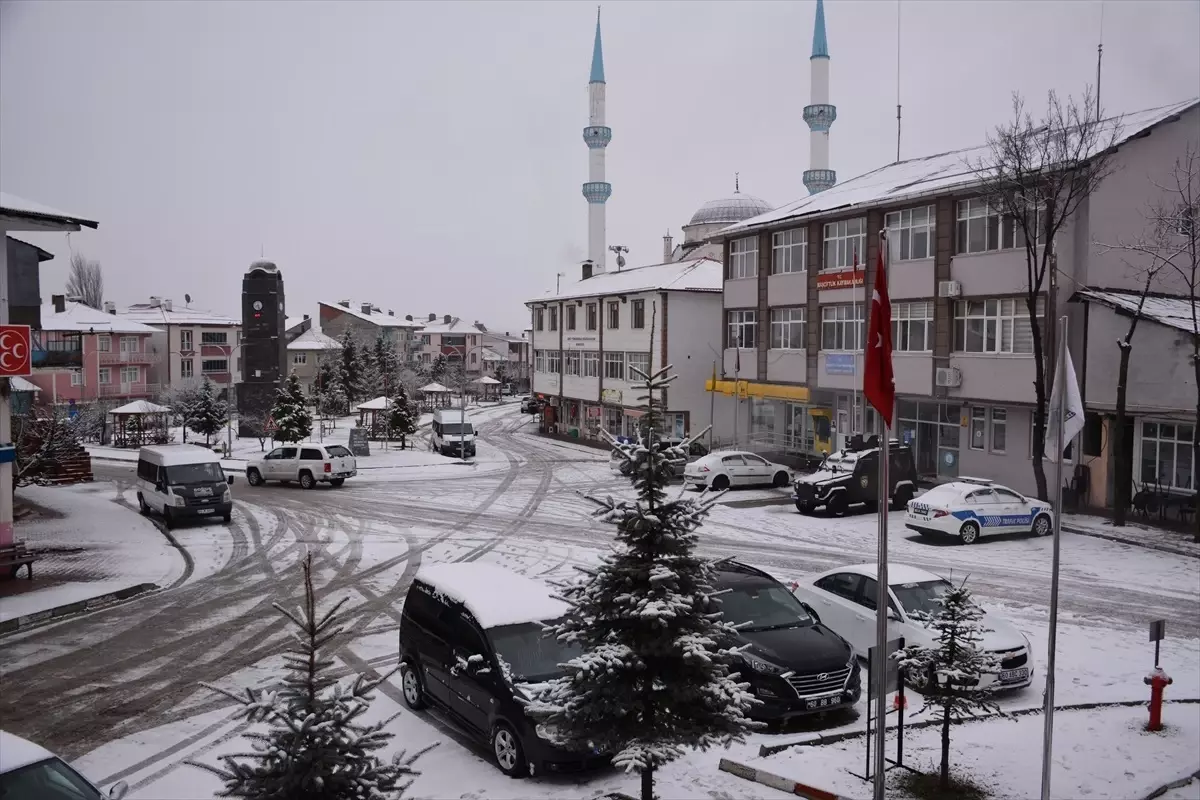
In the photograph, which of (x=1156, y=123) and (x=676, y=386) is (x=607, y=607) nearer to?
(x=1156, y=123)

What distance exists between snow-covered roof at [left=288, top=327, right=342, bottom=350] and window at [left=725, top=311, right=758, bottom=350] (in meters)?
53.7

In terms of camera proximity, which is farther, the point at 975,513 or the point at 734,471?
the point at 734,471

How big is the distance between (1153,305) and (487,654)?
23662mm

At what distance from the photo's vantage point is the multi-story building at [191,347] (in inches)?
A: 3137

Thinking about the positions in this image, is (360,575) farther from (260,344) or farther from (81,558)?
(260,344)

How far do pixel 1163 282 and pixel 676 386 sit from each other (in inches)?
841

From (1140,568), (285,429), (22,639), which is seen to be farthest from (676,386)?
(22,639)

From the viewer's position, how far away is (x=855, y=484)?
26750 millimetres

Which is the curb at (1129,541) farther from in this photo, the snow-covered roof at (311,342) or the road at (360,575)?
the snow-covered roof at (311,342)

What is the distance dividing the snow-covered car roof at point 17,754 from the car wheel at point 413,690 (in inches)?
193

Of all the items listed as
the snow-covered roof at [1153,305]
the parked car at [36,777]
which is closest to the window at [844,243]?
the snow-covered roof at [1153,305]

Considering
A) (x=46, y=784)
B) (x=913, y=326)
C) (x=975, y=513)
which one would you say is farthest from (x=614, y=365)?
(x=46, y=784)

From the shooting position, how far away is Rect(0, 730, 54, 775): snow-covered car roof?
258 inches

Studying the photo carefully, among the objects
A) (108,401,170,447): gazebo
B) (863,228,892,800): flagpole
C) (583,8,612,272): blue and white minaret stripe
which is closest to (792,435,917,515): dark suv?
(863,228,892,800): flagpole
